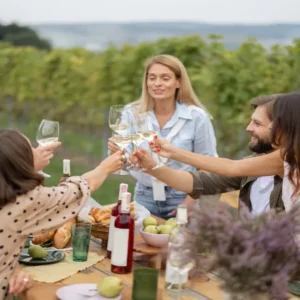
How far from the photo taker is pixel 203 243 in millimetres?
1872

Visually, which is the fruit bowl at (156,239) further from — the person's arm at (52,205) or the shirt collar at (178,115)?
the shirt collar at (178,115)

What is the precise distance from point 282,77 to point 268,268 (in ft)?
16.7

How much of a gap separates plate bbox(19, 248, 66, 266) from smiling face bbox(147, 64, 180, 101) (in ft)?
5.36

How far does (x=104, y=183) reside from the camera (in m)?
7.73

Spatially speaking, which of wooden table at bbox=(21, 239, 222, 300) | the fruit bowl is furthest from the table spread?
the fruit bowl

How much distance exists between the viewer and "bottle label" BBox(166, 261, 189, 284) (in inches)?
96.2

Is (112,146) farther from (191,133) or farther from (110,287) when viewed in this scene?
(110,287)

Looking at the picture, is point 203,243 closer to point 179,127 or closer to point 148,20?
point 179,127

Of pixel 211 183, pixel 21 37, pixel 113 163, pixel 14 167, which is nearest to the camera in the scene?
pixel 14 167

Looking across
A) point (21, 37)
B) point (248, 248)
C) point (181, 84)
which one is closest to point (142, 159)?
point (181, 84)

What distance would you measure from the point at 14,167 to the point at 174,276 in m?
0.72

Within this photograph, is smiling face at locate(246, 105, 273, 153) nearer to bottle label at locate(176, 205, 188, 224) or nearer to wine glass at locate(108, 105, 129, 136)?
wine glass at locate(108, 105, 129, 136)

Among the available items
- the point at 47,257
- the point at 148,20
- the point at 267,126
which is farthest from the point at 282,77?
the point at 47,257

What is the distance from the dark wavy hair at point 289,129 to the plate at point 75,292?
3.12ft
